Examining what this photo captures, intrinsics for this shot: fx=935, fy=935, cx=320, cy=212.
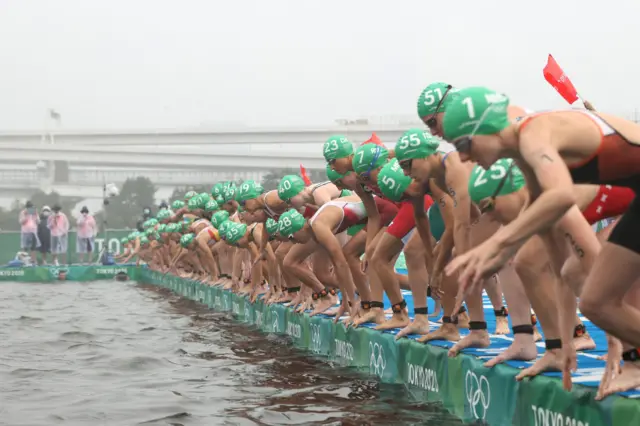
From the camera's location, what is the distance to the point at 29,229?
3519cm

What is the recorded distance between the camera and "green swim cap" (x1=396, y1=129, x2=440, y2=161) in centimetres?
746

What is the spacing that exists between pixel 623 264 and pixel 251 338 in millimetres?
8877

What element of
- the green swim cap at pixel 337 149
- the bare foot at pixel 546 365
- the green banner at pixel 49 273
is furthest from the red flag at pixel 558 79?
the green banner at pixel 49 273

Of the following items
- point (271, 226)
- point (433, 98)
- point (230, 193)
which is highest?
point (433, 98)

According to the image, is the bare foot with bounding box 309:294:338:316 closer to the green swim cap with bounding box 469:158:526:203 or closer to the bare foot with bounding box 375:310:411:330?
the bare foot with bounding box 375:310:411:330

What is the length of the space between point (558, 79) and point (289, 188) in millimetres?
3766


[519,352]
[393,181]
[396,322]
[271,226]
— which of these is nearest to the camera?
[519,352]

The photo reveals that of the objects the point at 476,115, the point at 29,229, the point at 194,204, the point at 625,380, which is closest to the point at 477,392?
the point at 625,380

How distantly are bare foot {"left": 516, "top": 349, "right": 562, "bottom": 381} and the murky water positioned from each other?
3.47 feet

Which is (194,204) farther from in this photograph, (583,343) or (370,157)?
(583,343)

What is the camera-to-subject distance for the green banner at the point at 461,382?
198 inches

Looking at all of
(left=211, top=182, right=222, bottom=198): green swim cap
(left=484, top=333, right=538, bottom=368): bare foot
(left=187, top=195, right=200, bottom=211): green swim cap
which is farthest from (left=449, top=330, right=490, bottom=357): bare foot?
(left=187, top=195, right=200, bottom=211): green swim cap

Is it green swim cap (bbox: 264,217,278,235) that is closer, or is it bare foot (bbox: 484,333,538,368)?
→ bare foot (bbox: 484,333,538,368)

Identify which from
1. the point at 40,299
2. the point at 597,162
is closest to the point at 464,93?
→ the point at 597,162
